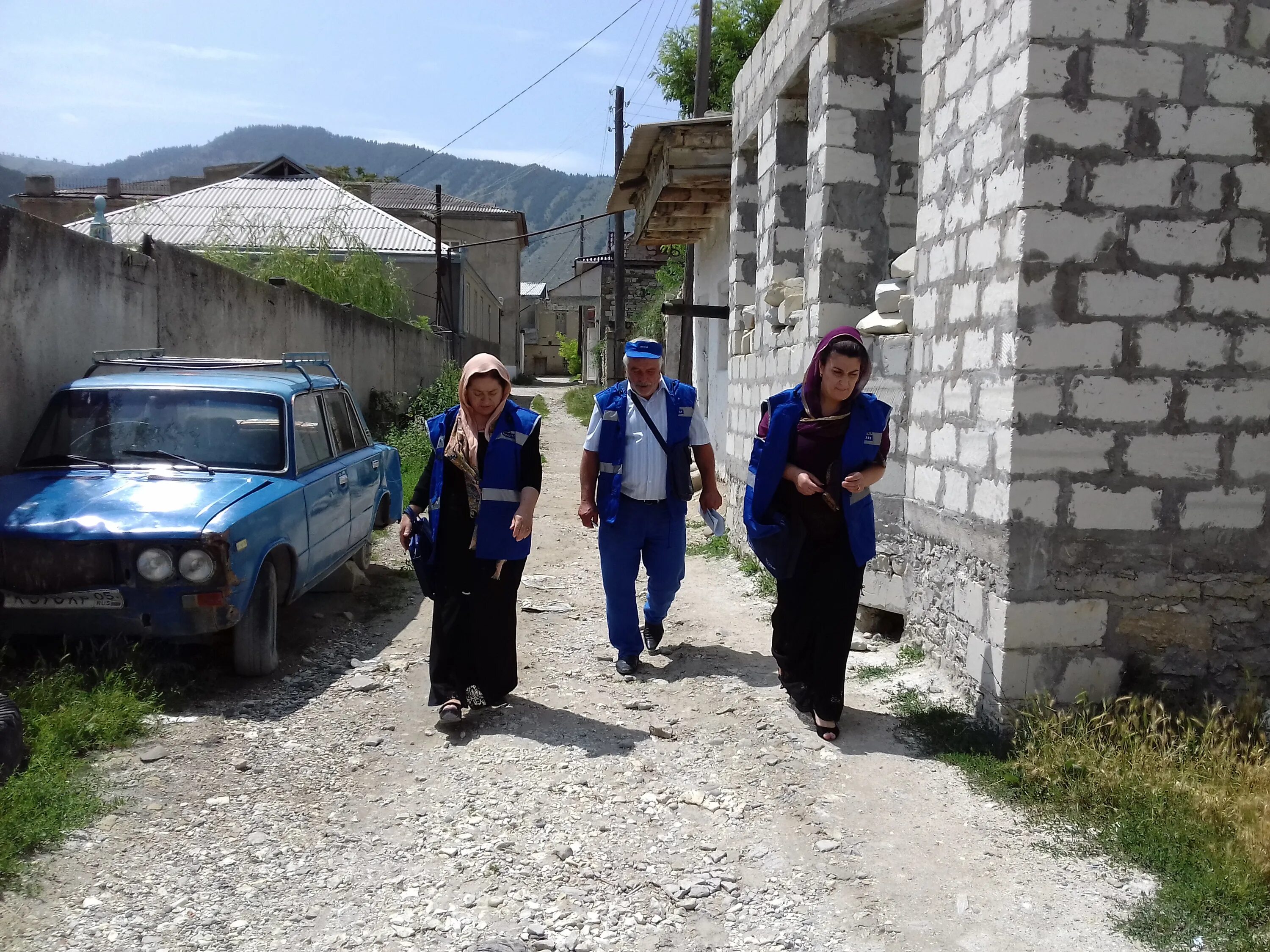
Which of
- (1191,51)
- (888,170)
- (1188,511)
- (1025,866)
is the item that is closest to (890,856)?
(1025,866)

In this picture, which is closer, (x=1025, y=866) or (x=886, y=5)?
(x=1025, y=866)

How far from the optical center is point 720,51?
86.1 feet

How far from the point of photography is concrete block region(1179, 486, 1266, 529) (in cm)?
430

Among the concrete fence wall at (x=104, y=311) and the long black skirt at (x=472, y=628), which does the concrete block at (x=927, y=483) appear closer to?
the long black skirt at (x=472, y=628)

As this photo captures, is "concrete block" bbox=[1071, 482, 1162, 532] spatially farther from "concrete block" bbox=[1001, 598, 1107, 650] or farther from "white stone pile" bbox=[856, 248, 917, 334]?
"white stone pile" bbox=[856, 248, 917, 334]

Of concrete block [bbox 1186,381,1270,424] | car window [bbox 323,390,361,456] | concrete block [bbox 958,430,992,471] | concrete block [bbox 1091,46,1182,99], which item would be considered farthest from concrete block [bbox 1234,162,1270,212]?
car window [bbox 323,390,361,456]

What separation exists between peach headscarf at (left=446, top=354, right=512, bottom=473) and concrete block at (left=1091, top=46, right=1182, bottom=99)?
2.89m

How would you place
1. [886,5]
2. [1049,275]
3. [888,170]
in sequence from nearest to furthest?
[1049,275] < [886,5] < [888,170]

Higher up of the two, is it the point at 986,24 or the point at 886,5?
the point at 886,5

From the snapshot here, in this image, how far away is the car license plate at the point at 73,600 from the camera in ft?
14.6

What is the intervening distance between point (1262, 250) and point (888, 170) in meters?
2.71

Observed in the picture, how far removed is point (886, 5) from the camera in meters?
5.96

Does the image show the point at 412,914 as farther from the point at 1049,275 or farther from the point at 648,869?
the point at 1049,275

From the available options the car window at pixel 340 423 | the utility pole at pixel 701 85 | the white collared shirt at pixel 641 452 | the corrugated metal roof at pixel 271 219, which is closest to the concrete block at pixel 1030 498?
the white collared shirt at pixel 641 452
